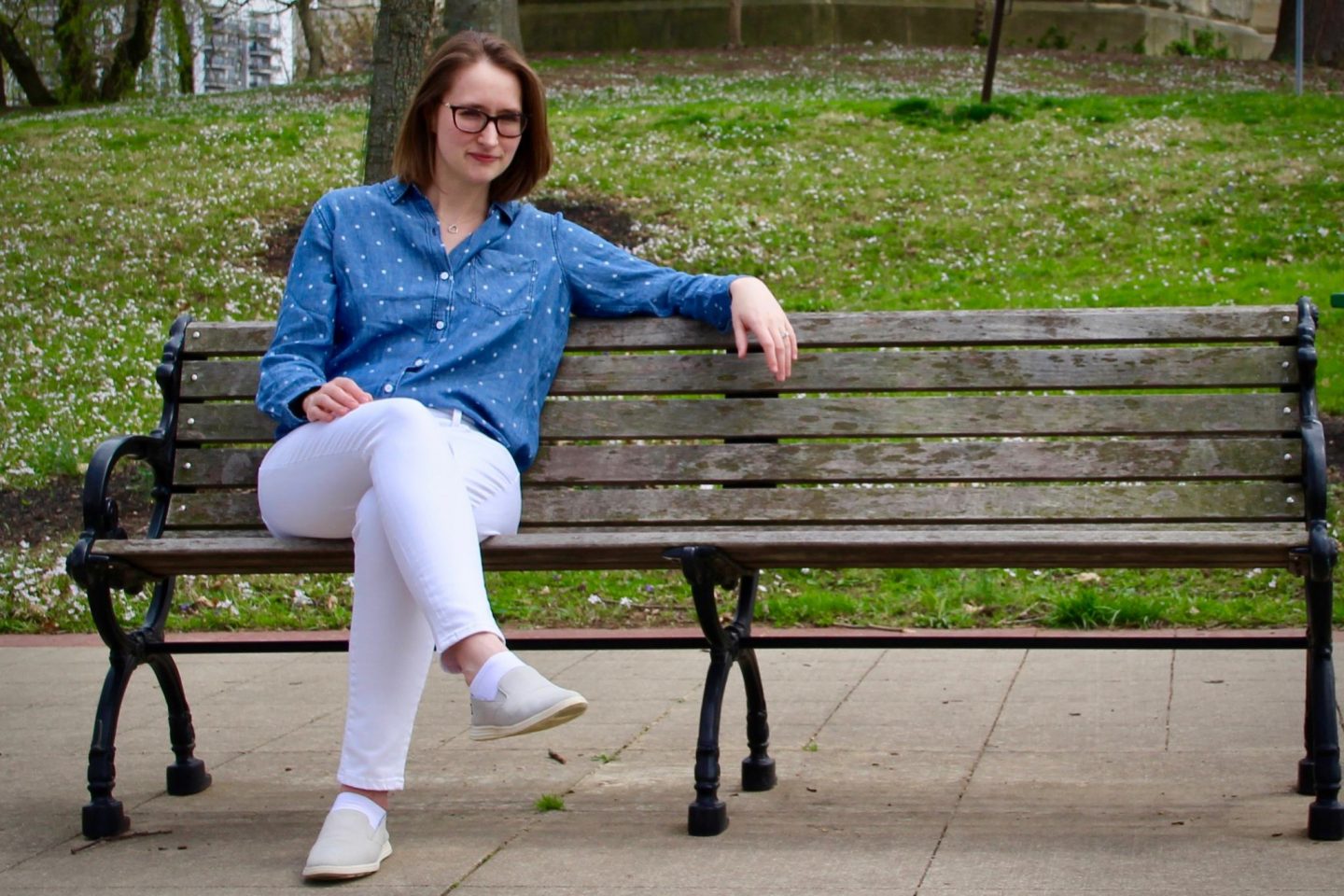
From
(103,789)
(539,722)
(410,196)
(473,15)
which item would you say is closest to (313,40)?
(473,15)

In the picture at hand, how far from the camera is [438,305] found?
384 cm

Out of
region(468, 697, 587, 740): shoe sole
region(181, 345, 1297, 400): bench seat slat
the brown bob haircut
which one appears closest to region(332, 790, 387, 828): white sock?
region(468, 697, 587, 740): shoe sole

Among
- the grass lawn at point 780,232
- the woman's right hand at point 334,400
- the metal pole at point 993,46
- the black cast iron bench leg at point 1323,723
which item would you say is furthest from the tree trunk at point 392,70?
the metal pole at point 993,46

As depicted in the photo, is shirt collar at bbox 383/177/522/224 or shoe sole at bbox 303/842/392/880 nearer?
shoe sole at bbox 303/842/392/880

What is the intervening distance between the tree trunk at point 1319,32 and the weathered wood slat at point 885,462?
23.6 metres

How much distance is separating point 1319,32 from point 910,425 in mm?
24340

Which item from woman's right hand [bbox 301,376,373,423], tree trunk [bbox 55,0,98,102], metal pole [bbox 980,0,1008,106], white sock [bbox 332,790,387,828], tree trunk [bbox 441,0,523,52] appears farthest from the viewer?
tree trunk [bbox 55,0,98,102]

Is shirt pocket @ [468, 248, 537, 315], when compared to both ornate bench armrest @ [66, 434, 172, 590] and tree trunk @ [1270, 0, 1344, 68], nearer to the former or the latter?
ornate bench armrest @ [66, 434, 172, 590]

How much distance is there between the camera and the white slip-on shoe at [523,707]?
3014 millimetres

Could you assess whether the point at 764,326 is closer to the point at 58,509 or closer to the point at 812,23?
the point at 58,509

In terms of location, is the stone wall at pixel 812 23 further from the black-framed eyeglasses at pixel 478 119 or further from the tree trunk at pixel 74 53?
the black-framed eyeglasses at pixel 478 119

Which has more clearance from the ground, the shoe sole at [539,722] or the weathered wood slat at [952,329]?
the weathered wood slat at [952,329]

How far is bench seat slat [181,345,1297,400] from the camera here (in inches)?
151

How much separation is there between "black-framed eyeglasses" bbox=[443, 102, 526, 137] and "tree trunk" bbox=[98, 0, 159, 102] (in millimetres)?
24059
